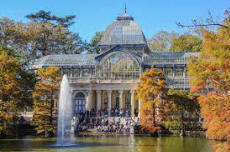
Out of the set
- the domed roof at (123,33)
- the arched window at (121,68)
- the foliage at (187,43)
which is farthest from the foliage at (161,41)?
the arched window at (121,68)

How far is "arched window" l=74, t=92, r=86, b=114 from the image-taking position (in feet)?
183

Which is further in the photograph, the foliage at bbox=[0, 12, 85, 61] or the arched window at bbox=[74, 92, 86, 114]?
the foliage at bbox=[0, 12, 85, 61]

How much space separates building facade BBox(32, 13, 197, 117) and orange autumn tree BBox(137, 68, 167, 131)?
26.9ft

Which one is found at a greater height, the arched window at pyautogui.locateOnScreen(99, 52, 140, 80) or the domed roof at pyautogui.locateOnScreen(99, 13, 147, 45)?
the domed roof at pyautogui.locateOnScreen(99, 13, 147, 45)

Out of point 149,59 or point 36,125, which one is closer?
point 36,125

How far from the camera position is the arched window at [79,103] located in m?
55.8

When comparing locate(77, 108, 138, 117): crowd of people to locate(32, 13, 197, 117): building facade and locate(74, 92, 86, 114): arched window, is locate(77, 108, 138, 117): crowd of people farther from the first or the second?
locate(74, 92, 86, 114): arched window

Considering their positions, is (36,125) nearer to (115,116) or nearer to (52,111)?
(52,111)

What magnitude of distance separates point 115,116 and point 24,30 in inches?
955

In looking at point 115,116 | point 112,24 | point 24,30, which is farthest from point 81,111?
point 24,30

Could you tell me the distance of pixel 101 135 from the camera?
147 feet

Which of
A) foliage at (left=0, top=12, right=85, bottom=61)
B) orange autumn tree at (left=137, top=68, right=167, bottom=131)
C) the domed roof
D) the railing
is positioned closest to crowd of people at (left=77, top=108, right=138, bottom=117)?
the railing

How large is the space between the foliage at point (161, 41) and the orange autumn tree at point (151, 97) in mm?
35266

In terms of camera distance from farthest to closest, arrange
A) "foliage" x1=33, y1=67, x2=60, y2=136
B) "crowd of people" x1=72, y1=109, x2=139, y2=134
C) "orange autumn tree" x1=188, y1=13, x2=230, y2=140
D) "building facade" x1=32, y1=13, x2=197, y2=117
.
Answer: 1. "building facade" x1=32, y1=13, x2=197, y2=117
2. "crowd of people" x1=72, y1=109, x2=139, y2=134
3. "foliage" x1=33, y1=67, x2=60, y2=136
4. "orange autumn tree" x1=188, y1=13, x2=230, y2=140
